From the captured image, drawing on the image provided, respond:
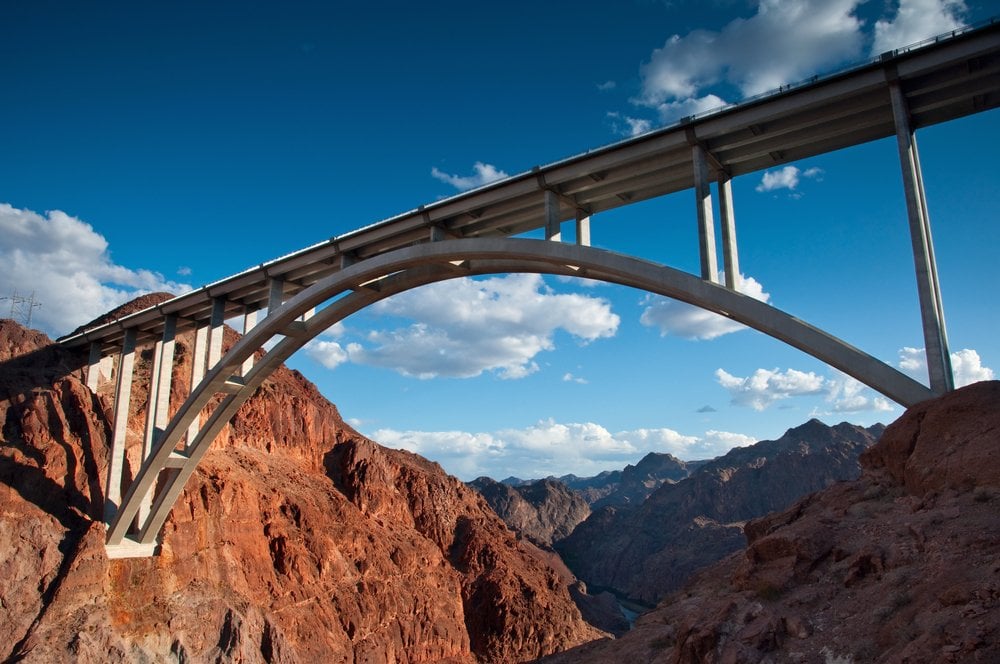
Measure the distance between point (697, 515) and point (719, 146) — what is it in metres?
92.9

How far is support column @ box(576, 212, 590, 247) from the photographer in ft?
53.5

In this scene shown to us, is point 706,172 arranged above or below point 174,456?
above

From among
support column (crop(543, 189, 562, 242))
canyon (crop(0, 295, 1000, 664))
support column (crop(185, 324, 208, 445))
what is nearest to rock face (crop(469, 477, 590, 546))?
canyon (crop(0, 295, 1000, 664))

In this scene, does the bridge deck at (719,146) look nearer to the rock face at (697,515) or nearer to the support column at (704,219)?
the support column at (704,219)

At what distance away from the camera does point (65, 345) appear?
28.9 metres

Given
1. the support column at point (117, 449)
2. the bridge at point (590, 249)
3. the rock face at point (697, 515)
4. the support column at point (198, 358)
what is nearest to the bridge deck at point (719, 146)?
the bridge at point (590, 249)

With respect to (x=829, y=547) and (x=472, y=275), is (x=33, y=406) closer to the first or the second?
(x=472, y=275)

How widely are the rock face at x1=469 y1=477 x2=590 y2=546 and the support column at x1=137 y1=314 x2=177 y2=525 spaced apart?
274 ft

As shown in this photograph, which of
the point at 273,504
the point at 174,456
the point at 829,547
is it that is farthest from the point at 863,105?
the point at 273,504

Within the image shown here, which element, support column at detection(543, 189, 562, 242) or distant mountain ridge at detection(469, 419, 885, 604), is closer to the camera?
support column at detection(543, 189, 562, 242)

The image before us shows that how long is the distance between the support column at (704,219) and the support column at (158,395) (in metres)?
17.6

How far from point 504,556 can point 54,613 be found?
28997 mm

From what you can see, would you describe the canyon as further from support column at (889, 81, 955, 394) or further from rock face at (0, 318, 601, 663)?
support column at (889, 81, 955, 394)

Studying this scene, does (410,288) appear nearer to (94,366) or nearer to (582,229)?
(582,229)
